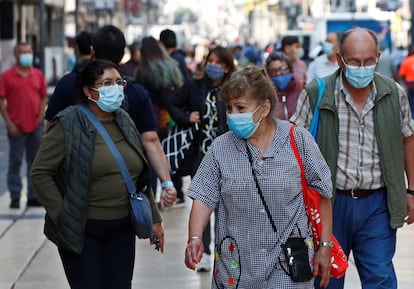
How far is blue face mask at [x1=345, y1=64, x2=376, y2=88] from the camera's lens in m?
6.20

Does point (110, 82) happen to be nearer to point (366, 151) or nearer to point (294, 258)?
point (366, 151)

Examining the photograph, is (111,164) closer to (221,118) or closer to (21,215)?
(221,118)

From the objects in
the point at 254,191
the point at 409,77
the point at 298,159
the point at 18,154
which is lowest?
the point at 18,154

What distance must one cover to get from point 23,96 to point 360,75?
24.4 feet

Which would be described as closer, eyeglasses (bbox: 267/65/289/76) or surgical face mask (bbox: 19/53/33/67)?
eyeglasses (bbox: 267/65/289/76)

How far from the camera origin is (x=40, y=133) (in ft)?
43.3

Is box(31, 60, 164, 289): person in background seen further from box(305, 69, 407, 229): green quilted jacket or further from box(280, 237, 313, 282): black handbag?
box(280, 237, 313, 282): black handbag

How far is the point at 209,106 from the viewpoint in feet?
30.1

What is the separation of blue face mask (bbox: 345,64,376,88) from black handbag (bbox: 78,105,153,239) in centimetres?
128

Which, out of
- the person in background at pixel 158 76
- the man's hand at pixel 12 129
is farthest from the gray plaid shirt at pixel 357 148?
the man's hand at pixel 12 129

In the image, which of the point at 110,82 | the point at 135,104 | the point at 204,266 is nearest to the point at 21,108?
the point at 204,266

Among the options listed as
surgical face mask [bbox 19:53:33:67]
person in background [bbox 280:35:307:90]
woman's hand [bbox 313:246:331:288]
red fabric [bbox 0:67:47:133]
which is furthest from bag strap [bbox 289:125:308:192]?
person in background [bbox 280:35:307:90]

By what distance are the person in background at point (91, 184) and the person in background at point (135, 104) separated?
→ 1.50 ft

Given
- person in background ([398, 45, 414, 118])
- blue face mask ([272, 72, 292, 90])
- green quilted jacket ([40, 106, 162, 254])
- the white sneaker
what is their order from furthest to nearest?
person in background ([398, 45, 414, 118]) < blue face mask ([272, 72, 292, 90]) < the white sneaker < green quilted jacket ([40, 106, 162, 254])
